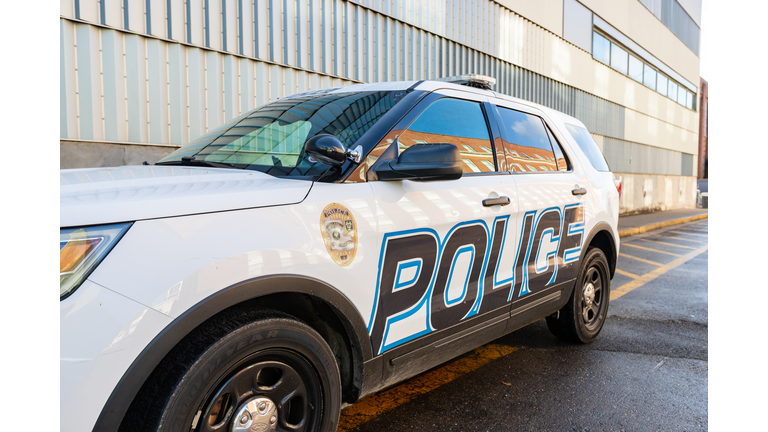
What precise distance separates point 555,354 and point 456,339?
1547 mm

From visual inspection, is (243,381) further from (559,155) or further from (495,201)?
(559,155)

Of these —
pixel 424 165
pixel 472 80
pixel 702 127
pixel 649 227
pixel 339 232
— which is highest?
pixel 702 127

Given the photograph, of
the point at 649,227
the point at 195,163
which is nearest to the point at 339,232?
the point at 195,163

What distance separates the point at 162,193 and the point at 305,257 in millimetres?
534

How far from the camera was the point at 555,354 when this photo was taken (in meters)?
3.73

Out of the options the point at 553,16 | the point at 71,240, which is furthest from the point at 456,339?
the point at 553,16

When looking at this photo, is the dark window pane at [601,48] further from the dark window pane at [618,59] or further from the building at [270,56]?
the dark window pane at [618,59]

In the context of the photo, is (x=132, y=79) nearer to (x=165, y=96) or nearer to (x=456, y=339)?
(x=165, y=96)

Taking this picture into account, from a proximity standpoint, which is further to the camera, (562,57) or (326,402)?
(562,57)

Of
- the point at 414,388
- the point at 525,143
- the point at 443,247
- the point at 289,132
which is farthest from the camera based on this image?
the point at 525,143

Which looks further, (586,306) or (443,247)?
(586,306)

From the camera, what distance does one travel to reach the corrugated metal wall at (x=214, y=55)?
5.12 m

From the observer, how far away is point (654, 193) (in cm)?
2238

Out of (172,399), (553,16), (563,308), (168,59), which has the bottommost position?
(563,308)
